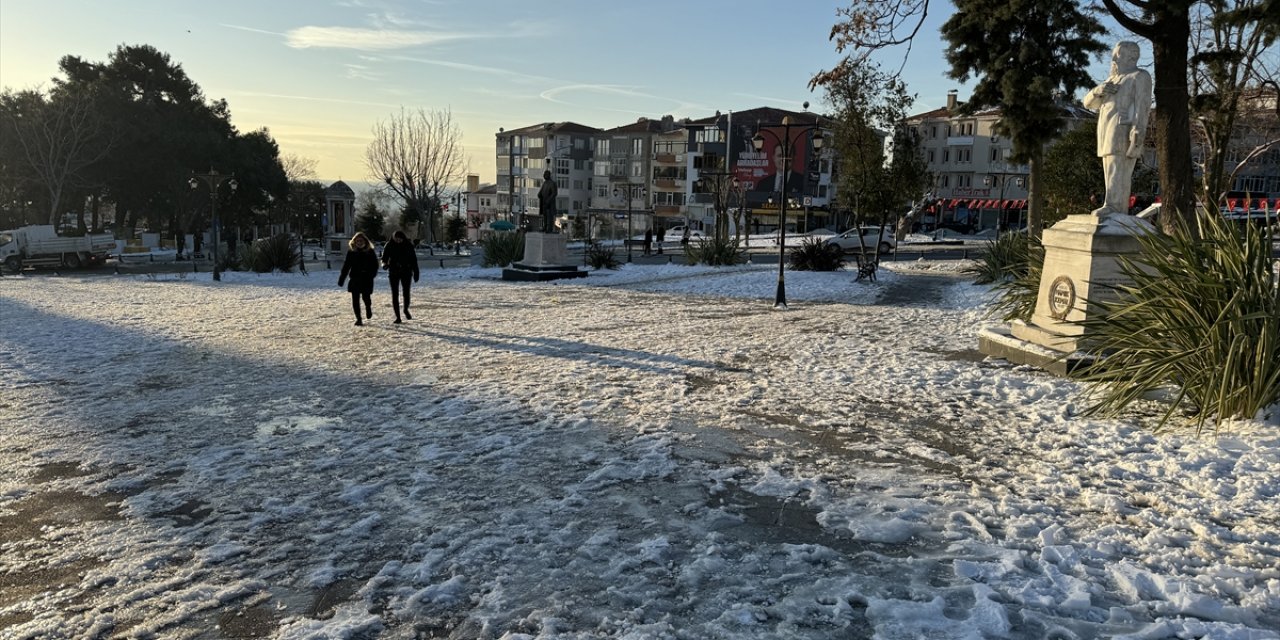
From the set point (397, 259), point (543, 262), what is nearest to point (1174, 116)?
point (397, 259)

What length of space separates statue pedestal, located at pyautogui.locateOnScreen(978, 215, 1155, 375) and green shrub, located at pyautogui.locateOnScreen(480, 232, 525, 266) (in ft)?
69.9

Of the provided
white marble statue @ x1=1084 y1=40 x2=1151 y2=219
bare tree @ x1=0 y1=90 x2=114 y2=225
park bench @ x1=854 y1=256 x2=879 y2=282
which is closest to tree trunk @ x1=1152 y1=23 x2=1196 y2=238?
white marble statue @ x1=1084 y1=40 x2=1151 y2=219

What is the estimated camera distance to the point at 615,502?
473 centimetres

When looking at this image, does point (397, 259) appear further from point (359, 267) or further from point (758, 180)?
point (758, 180)

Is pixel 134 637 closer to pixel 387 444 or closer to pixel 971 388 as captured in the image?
pixel 387 444

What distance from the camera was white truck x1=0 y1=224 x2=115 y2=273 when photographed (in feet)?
95.1

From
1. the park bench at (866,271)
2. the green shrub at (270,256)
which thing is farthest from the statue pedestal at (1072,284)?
the green shrub at (270,256)

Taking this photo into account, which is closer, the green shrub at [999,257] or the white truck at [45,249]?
the green shrub at [999,257]

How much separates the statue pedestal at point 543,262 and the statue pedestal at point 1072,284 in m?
16.1

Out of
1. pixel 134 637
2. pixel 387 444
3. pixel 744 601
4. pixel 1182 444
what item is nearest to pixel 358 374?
pixel 387 444

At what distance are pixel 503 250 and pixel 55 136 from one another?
91.0 ft

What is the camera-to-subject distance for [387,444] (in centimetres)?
598

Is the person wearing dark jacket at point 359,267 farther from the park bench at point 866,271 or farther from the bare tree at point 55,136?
the bare tree at point 55,136

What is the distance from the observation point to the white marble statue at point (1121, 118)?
26.7 ft
